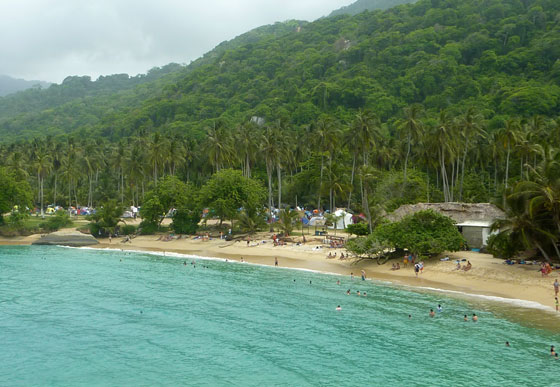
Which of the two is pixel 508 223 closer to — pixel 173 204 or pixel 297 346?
pixel 297 346

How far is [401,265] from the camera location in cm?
4828

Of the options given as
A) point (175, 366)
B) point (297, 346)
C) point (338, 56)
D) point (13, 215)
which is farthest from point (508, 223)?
point (338, 56)

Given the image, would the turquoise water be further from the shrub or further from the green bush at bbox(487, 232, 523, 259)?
the shrub

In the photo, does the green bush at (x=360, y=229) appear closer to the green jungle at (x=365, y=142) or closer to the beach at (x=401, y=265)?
the green jungle at (x=365, y=142)

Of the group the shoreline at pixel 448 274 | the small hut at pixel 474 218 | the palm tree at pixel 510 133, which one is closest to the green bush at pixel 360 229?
the shoreline at pixel 448 274

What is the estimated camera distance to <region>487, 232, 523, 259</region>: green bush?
136ft

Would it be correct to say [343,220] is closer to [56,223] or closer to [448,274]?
[448,274]

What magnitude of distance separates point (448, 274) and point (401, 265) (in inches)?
229

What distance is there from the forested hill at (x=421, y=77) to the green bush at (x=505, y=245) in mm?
63147

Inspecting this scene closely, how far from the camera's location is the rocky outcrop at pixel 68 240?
74.9 m

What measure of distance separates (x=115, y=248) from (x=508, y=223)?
55.1 metres

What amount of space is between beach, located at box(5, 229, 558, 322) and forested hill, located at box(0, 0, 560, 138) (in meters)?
62.2

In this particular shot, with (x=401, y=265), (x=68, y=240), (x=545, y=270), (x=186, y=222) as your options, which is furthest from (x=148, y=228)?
(x=545, y=270)

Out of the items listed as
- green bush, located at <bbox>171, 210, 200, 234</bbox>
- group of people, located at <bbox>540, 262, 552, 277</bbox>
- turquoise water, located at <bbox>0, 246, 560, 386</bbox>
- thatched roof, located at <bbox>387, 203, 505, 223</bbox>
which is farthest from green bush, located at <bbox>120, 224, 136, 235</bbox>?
group of people, located at <bbox>540, 262, 552, 277</bbox>
